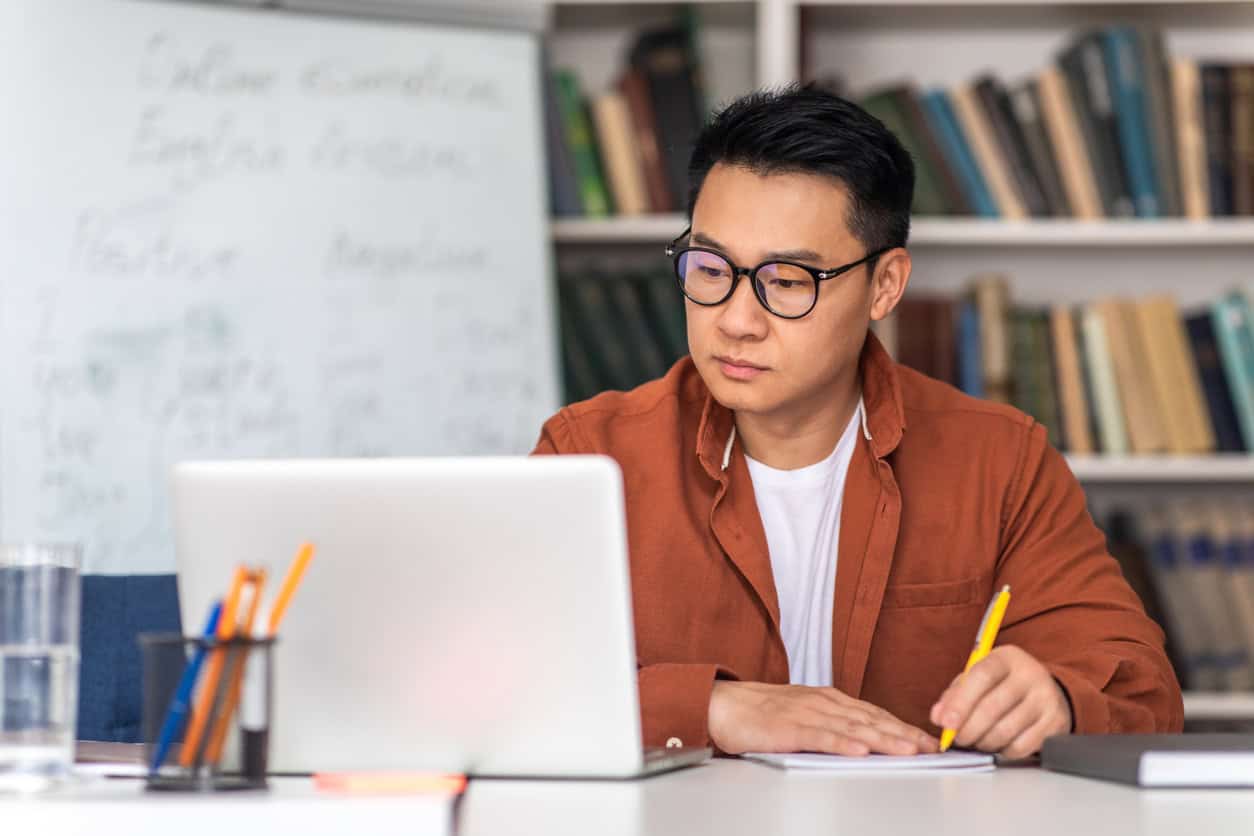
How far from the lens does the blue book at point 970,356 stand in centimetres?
289

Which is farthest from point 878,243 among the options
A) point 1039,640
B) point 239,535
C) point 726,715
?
point 239,535

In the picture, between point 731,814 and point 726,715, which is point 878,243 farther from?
point 731,814

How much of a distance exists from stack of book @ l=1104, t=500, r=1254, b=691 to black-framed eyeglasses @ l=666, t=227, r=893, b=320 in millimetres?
1328

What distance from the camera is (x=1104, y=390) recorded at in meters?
2.88

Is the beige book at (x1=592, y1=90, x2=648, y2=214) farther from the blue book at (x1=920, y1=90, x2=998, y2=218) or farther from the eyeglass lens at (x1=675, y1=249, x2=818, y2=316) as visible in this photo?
the eyeglass lens at (x1=675, y1=249, x2=818, y2=316)

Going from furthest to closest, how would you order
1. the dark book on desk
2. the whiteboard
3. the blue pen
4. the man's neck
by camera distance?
the whiteboard
the man's neck
the dark book on desk
the blue pen

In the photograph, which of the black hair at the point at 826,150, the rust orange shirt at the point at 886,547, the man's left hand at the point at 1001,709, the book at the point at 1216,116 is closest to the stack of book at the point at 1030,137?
the book at the point at 1216,116

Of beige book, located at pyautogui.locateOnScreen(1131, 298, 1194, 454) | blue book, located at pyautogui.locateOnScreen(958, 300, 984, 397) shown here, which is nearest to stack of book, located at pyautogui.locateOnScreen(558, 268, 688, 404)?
blue book, located at pyautogui.locateOnScreen(958, 300, 984, 397)

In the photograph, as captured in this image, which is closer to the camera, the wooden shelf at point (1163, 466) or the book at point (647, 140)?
the wooden shelf at point (1163, 466)

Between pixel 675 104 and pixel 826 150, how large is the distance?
1.15 meters

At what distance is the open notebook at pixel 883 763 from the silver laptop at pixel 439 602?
175 mm

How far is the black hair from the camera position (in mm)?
1847

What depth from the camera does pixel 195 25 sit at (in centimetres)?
265

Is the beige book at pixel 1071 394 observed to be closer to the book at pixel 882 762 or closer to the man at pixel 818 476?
the man at pixel 818 476
